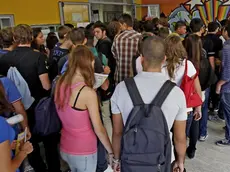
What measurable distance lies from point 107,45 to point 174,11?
5224 mm

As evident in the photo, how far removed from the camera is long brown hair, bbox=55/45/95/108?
65.0 inches

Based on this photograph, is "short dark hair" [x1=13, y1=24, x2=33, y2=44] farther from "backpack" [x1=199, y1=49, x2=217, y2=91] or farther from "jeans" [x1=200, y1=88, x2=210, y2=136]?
"jeans" [x1=200, y1=88, x2=210, y2=136]

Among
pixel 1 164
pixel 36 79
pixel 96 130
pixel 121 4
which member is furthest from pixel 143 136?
pixel 121 4

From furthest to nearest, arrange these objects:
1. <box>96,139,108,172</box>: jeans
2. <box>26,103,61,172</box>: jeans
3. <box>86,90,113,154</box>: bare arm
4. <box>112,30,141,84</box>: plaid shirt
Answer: <box>112,30,141,84</box>: plaid shirt
<box>26,103,61,172</box>: jeans
<box>96,139,108,172</box>: jeans
<box>86,90,113,154</box>: bare arm

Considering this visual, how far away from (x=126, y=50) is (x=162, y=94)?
195cm

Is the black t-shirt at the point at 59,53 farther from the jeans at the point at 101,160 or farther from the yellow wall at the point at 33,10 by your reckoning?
the yellow wall at the point at 33,10

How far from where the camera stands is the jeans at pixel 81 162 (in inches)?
67.7

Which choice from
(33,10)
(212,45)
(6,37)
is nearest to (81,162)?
(6,37)

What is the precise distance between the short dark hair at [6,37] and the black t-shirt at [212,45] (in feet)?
7.60

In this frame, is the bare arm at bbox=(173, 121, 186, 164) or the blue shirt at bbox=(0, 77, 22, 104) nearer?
the bare arm at bbox=(173, 121, 186, 164)

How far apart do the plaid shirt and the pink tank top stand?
63.9 inches

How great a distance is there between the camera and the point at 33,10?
16.9 feet

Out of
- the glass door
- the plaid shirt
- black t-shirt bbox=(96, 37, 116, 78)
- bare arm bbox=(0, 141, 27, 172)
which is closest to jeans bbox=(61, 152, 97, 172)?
bare arm bbox=(0, 141, 27, 172)

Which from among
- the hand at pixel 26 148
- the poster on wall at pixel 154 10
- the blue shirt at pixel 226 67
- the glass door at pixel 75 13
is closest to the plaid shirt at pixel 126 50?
the blue shirt at pixel 226 67
